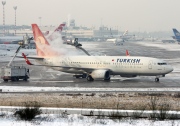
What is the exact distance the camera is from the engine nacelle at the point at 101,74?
48812 millimetres

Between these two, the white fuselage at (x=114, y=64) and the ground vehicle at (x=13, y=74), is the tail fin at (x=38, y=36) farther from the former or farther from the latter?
the ground vehicle at (x=13, y=74)

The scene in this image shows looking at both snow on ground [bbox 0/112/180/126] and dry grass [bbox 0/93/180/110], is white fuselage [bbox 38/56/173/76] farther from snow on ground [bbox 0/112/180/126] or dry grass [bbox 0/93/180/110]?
snow on ground [bbox 0/112/180/126]

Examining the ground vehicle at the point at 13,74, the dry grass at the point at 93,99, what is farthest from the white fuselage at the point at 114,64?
the dry grass at the point at 93,99

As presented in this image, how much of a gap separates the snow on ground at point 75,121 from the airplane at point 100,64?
29136 millimetres

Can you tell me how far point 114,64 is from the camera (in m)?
49.5

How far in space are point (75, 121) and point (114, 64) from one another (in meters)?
31.1

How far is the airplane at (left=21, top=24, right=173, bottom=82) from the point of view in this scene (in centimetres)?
4775

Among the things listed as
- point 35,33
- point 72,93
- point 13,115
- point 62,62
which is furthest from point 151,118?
point 35,33

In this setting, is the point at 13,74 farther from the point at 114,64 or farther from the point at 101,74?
the point at 114,64

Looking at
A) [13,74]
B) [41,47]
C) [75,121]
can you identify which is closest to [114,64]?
[41,47]

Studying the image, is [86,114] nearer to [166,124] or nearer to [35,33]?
[166,124]

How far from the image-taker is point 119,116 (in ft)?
65.0

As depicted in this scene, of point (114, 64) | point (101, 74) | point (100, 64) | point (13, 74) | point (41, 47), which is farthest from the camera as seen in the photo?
point (41, 47)

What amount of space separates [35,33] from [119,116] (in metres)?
38.8
